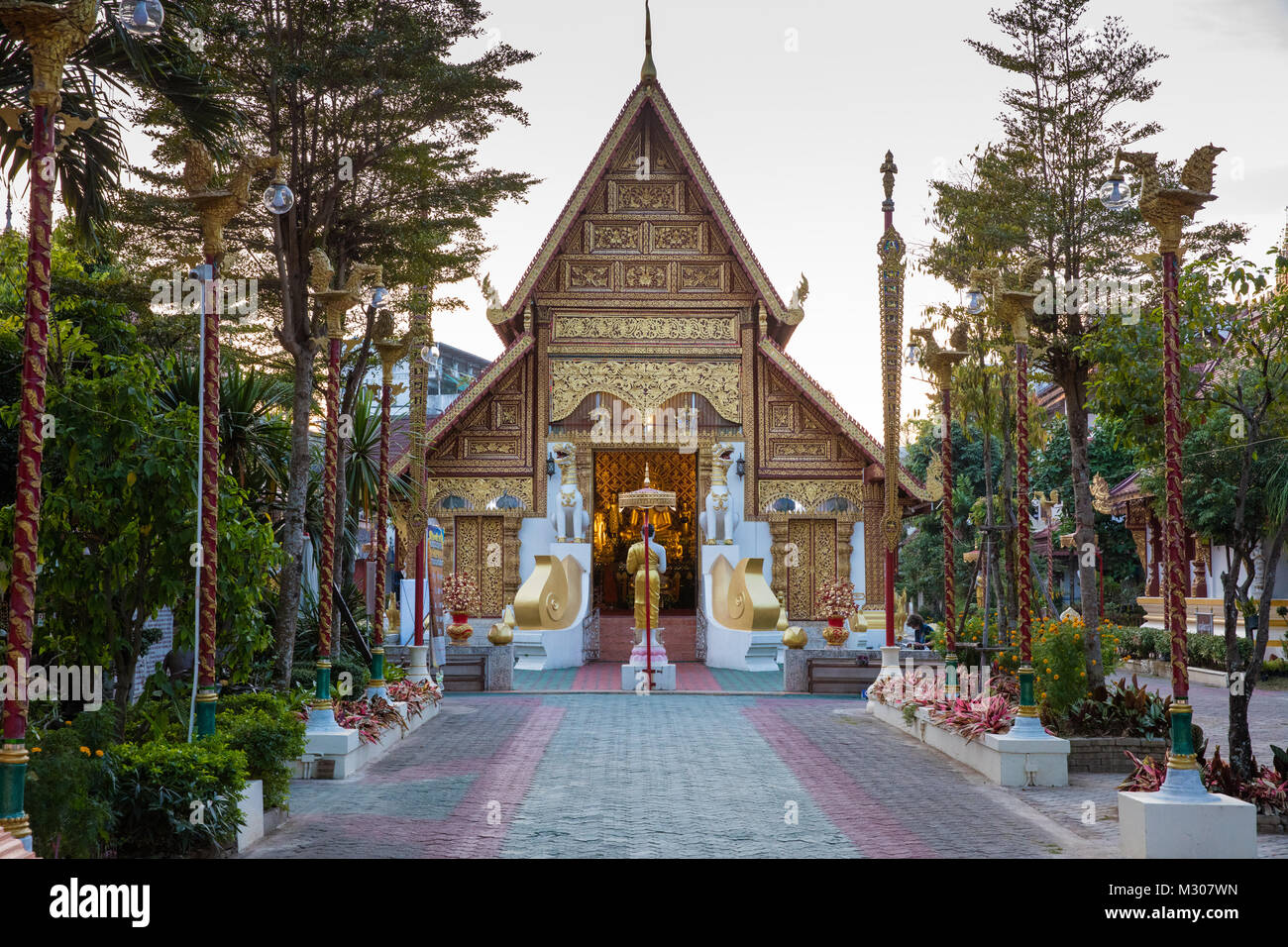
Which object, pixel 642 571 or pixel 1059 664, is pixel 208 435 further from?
pixel 642 571

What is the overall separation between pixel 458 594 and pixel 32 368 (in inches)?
729

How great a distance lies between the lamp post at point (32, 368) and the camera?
6.45 m

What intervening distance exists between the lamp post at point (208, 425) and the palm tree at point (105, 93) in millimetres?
1269

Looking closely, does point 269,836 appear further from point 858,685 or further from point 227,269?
point 858,685

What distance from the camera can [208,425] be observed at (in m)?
9.66

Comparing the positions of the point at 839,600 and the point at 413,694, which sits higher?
the point at 839,600

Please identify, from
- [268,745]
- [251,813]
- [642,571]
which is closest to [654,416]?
[642,571]

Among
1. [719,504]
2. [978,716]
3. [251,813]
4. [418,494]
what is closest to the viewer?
[251,813]

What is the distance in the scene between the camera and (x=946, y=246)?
845 inches

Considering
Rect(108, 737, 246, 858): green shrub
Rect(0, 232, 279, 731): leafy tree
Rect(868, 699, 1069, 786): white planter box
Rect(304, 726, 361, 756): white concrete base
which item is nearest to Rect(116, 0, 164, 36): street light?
Rect(0, 232, 279, 731): leafy tree

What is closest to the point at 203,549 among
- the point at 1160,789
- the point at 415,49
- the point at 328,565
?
the point at 328,565

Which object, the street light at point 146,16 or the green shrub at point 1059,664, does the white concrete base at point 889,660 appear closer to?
the green shrub at point 1059,664

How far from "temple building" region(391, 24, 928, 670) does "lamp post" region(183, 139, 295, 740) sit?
16850 mm
